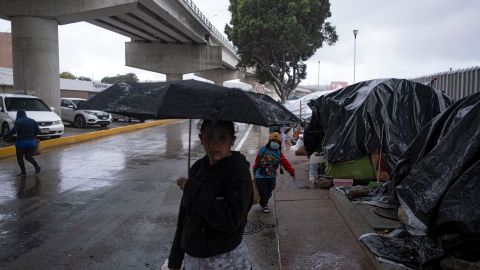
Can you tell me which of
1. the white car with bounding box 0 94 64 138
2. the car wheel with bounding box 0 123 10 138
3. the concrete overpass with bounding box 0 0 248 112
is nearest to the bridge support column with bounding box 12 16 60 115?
the concrete overpass with bounding box 0 0 248 112

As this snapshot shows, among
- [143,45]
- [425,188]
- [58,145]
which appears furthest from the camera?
[143,45]

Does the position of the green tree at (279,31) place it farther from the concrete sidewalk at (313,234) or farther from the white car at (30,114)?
the concrete sidewalk at (313,234)

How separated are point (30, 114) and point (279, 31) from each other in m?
19.4

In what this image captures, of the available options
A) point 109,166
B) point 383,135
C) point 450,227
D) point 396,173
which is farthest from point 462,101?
point 109,166

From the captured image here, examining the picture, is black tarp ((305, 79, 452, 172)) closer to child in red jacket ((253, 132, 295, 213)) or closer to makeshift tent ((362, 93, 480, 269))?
child in red jacket ((253, 132, 295, 213))

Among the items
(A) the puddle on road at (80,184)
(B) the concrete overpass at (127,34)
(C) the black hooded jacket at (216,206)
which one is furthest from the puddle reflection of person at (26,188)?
(B) the concrete overpass at (127,34)

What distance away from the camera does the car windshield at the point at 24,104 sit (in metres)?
16.9

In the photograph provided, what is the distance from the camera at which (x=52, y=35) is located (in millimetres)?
19938

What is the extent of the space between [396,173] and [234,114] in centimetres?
315

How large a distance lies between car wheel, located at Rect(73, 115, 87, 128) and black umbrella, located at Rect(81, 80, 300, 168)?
22769 millimetres

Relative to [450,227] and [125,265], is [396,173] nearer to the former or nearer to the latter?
[450,227]

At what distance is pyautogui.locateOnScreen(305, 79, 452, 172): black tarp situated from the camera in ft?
26.9

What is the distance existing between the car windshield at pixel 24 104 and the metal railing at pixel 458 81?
14.8 m

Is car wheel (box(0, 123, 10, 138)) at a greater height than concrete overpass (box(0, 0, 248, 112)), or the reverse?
concrete overpass (box(0, 0, 248, 112))
